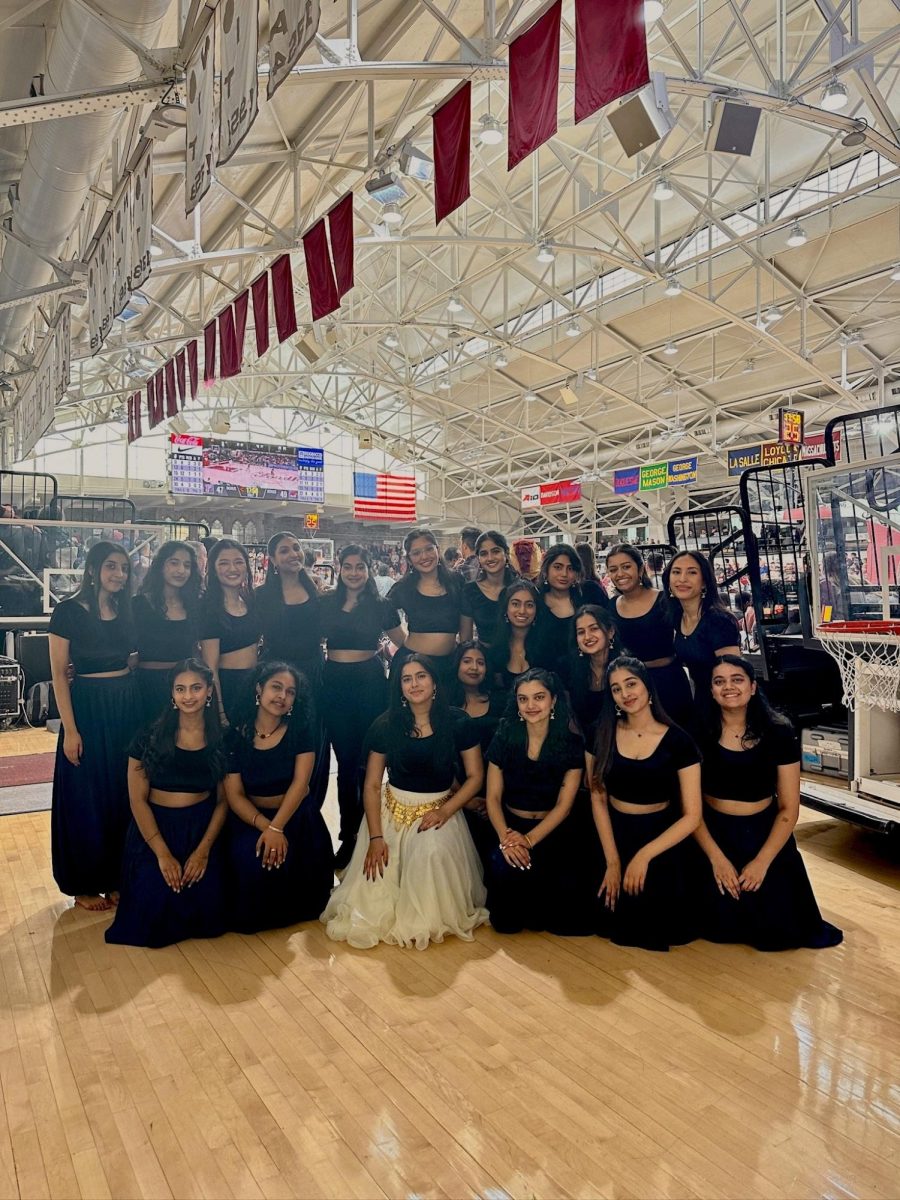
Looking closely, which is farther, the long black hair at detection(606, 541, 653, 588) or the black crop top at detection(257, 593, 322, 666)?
the black crop top at detection(257, 593, 322, 666)

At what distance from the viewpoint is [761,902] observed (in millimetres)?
3236

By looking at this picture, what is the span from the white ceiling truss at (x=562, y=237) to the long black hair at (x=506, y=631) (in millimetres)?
3184

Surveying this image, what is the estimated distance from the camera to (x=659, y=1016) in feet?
8.84

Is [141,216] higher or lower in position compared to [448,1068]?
higher

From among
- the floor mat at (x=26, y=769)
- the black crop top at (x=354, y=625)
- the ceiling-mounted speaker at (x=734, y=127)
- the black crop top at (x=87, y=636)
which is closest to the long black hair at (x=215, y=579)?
the black crop top at (x=87, y=636)

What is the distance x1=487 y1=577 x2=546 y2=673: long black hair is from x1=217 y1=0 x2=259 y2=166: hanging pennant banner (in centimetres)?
228

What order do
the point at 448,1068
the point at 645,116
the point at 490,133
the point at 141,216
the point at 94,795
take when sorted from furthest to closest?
the point at 490,133
the point at 141,216
the point at 645,116
the point at 94,795
the point at 448,1068

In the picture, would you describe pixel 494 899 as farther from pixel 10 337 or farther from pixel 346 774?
pixel 10 337

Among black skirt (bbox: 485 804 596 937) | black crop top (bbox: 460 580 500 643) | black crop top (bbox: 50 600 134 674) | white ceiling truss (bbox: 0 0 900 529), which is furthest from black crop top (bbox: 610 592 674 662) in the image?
white ceiling truss (bbox: 0 0 900 529)

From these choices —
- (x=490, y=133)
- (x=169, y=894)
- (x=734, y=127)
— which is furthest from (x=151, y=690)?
(x=490, y=133)

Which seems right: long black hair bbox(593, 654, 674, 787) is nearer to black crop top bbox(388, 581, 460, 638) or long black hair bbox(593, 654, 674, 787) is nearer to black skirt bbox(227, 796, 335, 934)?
black crop top bbox(388, 581, 460, 638)

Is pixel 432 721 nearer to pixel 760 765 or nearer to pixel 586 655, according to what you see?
pixel 586 655

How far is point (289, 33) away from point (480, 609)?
2601mm

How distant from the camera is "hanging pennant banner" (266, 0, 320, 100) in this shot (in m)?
2.98
